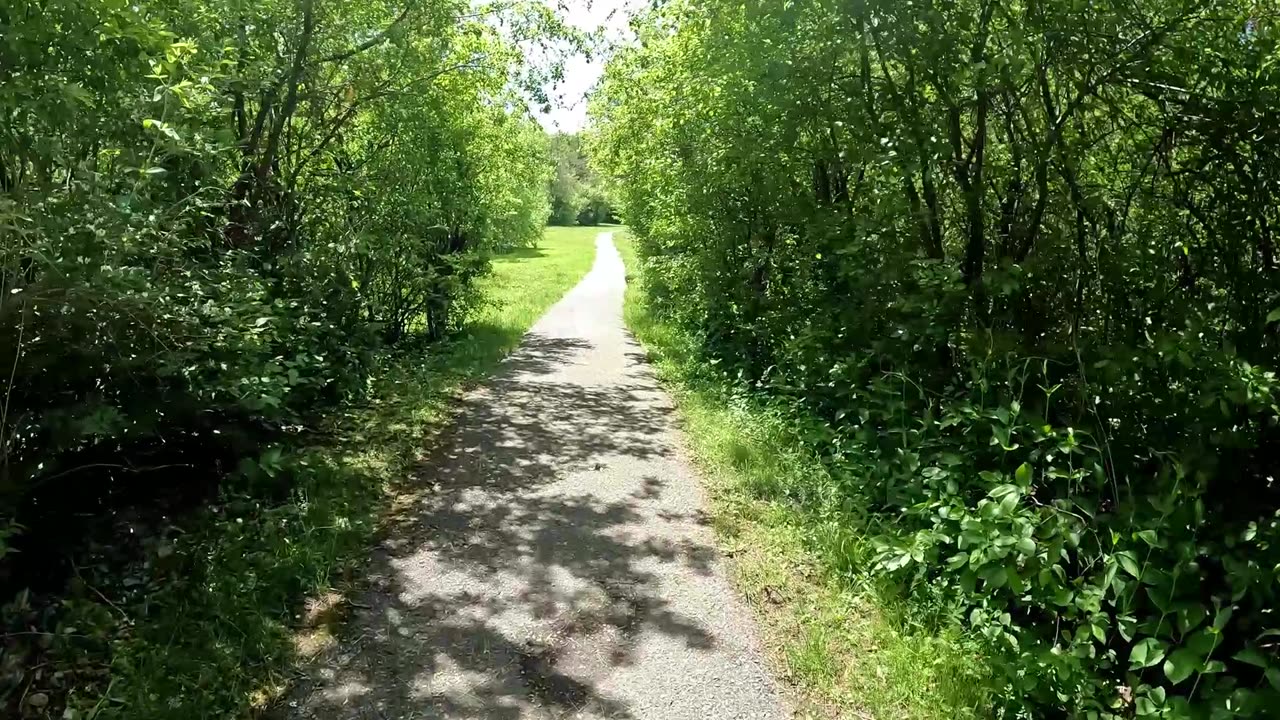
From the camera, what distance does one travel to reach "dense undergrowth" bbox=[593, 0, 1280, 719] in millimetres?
3191

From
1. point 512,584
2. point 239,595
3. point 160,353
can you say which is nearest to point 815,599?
point 512,584

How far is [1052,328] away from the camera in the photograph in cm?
498

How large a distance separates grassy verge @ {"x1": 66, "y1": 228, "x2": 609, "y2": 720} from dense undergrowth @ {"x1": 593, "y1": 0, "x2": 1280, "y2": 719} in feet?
9.99

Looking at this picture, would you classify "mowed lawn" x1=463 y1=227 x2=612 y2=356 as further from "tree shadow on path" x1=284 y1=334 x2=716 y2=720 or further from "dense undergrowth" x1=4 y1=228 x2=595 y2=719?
"dense undergrowth" x1=4 y1=228 x2=595 y2=719

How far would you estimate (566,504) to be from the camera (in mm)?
6000

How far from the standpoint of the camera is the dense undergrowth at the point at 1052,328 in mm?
3191

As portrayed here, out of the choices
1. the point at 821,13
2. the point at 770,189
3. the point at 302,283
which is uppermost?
the point at 821,13

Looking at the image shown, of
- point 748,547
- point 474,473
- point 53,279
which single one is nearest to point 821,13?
point 748,547

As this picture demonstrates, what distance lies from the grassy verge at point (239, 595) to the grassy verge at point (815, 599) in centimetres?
235

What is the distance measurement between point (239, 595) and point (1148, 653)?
13.5ft

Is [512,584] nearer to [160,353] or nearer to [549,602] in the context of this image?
[549,602]

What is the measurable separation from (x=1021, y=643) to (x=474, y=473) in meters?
4.44

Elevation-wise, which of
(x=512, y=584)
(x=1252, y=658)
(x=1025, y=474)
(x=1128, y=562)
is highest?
(x=1025, y=474)

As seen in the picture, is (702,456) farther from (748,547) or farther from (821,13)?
(821,13)
